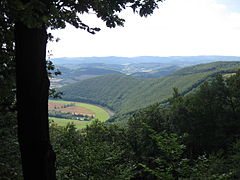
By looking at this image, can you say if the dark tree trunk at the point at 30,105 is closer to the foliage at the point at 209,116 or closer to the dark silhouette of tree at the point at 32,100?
the dark silhouette of tree at the point at 32,100

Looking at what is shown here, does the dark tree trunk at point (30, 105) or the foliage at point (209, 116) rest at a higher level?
the dark tree trunk at point (30, 105)

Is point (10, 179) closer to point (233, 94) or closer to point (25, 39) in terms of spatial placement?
point (25, 39)

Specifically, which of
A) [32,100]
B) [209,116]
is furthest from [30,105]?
[209,116]

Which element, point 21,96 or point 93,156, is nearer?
point 21,96

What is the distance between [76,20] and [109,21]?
4.00ft

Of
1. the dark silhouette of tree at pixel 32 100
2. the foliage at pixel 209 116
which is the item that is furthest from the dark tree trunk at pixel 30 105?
the foliage at pixel 209 116

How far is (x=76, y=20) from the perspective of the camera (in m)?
5.03

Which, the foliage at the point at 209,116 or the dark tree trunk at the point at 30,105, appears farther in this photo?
the foliage at the point at 209,116

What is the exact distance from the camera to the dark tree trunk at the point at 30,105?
3.08m

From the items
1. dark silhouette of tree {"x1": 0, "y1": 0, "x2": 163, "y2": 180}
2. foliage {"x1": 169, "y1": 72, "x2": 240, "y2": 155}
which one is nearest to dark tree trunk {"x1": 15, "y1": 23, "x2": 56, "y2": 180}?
dark silhouette of tree {"x1": 0, "y1": 0, "x2": 163, "y2": 180}

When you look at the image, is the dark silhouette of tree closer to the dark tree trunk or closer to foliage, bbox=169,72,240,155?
the dark tree trunk

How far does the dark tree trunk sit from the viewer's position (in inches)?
121

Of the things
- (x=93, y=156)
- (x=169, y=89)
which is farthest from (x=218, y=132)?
(x=169, y=89)

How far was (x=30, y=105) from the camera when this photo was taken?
10.2 feet
